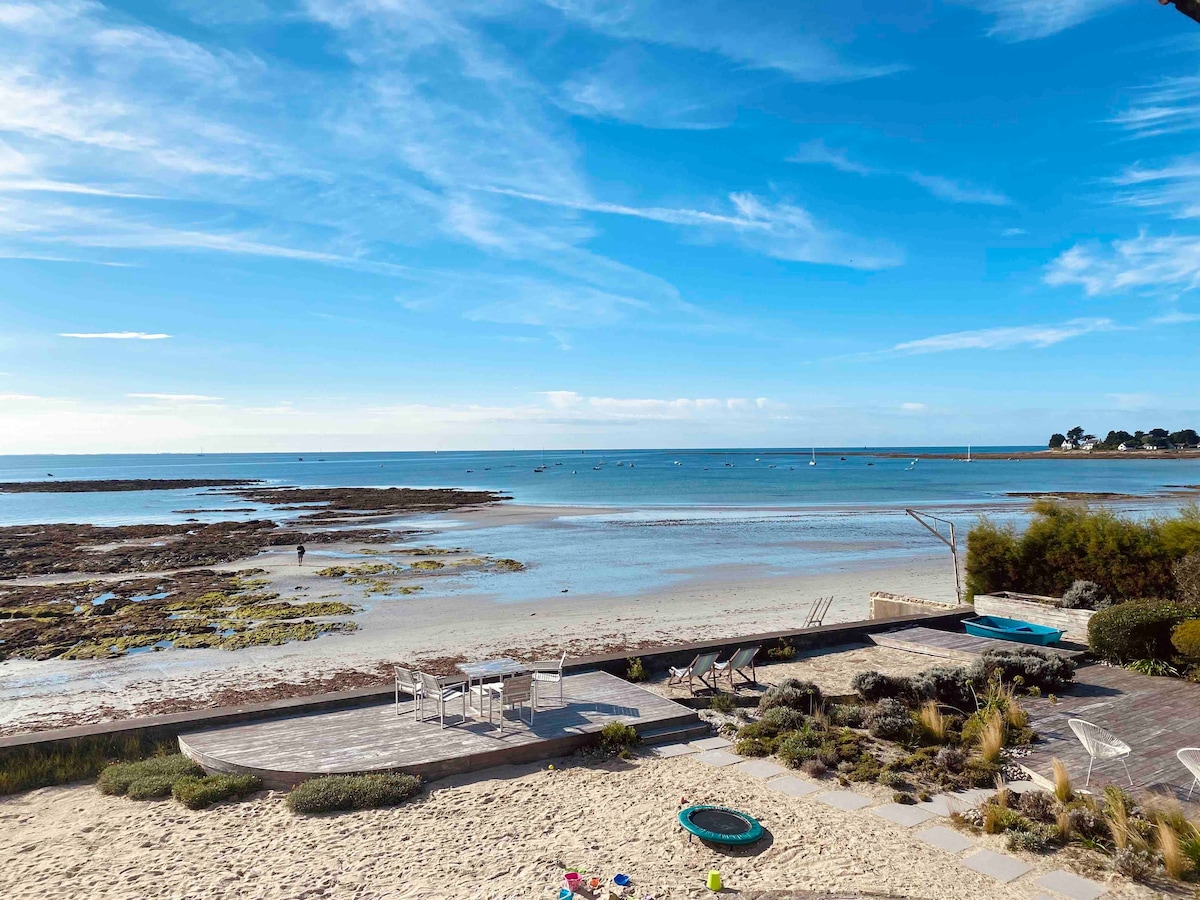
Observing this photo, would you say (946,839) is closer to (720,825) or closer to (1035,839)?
(1035,839)

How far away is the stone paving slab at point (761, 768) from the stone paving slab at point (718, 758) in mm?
118

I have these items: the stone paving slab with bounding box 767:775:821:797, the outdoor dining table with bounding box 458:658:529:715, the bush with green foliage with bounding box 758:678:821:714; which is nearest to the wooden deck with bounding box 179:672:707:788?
the outdoor dining table with bounding box 458:658:529:715

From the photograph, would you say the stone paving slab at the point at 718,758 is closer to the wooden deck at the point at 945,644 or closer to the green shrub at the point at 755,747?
the green shrub at the point at 755,747

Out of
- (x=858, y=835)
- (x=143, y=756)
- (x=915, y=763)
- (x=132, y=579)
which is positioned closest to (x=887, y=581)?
(x=915, y=763)

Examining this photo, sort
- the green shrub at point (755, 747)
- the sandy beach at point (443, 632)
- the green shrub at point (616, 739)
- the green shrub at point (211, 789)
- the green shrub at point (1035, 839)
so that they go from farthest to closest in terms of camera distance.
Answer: the sandy beach at point (443, 632), the green shrub at point (616, 739), the green shrub at point (755, 747), the green shrub at point (211, 789), the green shrub at point (1035, 839)

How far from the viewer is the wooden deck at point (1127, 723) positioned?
24.2 ft

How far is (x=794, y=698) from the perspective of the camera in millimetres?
9781

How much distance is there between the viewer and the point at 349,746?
27.1 ft

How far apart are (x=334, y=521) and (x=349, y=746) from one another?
4418 cm

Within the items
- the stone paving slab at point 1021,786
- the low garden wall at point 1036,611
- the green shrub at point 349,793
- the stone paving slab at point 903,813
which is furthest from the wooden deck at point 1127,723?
the green shrub at point 349,793

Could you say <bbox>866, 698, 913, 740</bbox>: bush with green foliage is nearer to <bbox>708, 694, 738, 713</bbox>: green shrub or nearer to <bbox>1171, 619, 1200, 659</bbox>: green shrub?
<bbox>708, 694, 738, 713</bbox>: green shrub

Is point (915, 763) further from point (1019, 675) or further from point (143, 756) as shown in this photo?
point (143, 756)

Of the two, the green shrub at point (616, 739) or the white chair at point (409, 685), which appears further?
the white chair at point (409, 685)

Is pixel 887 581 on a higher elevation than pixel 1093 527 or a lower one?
lower
